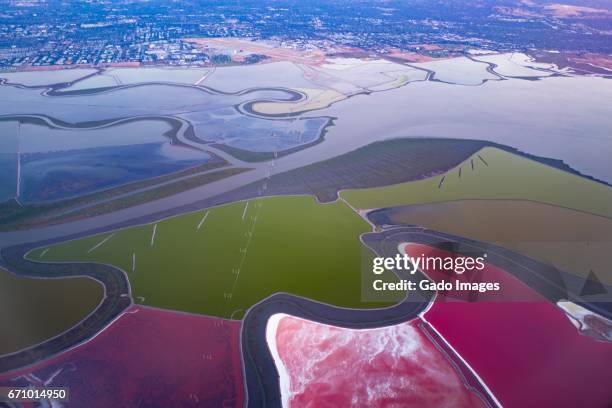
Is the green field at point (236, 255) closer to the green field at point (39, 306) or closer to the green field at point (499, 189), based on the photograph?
the green field at point (39, 306)

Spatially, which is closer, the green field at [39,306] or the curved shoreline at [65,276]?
the curved shoreline at [65,276]

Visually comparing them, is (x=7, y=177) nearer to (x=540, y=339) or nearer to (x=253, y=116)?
(x=253, y=116)
